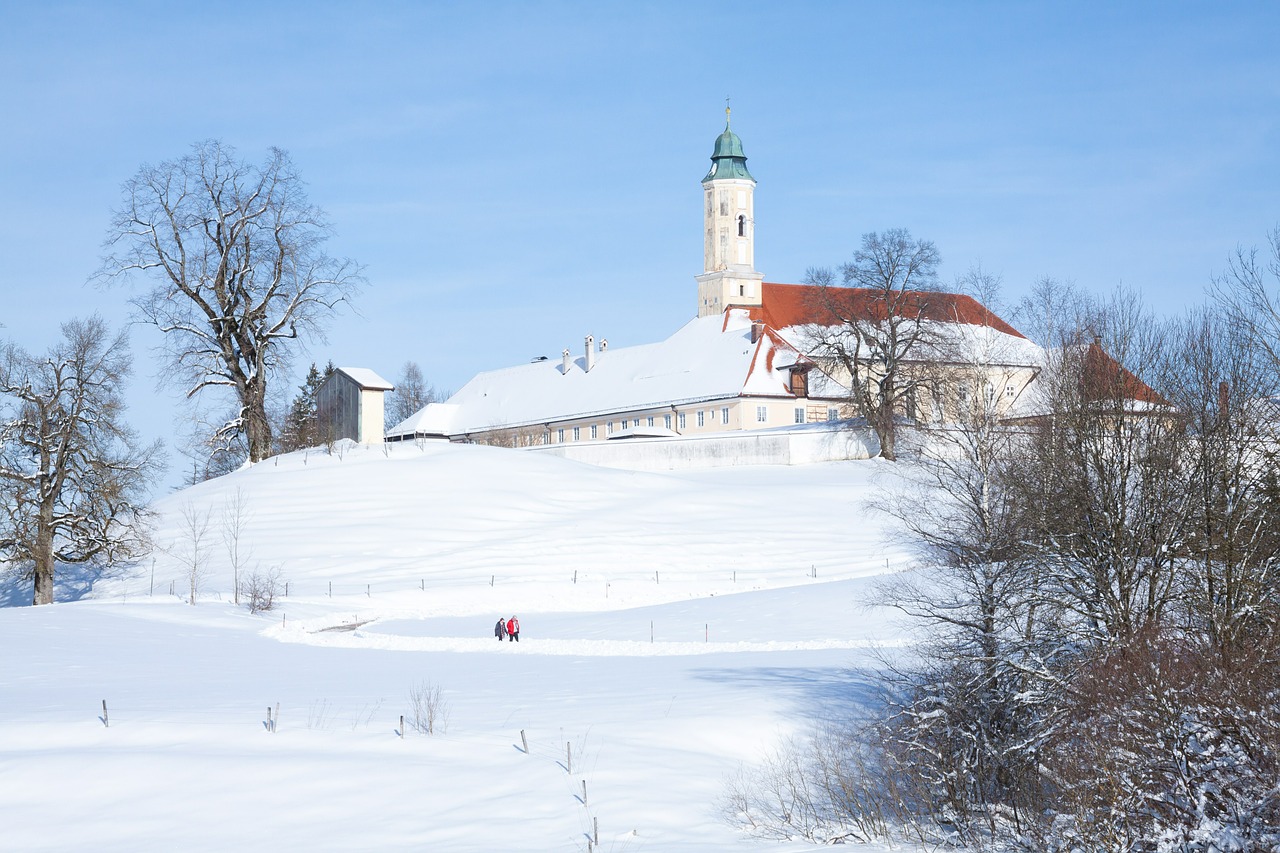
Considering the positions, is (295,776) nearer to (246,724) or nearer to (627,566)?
(246,724)

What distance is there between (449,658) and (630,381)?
5278 centimetres

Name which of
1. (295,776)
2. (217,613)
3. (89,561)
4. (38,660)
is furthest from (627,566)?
(295,776)

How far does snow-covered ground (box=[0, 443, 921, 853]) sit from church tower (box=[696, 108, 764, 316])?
38.0 m

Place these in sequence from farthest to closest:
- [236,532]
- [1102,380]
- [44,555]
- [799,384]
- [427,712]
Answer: [799,384], [236,532], [44,555], [1102,380], [427,712]

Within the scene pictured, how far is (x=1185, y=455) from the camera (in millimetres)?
23234

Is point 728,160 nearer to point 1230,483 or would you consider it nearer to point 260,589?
point 260,589

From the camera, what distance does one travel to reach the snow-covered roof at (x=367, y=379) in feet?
198

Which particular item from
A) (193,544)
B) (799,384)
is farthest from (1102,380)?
(799,384)

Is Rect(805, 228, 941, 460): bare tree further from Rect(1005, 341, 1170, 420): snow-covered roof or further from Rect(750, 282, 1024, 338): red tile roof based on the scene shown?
Rect(1005, 341, 1170, 420): snow-covered roof

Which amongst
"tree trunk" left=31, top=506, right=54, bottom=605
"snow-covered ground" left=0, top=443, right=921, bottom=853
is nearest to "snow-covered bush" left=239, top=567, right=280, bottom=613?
"snow-covered ground" left=0, top=443, right=921, bottom=853

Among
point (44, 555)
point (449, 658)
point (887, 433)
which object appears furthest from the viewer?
point (887, 433)

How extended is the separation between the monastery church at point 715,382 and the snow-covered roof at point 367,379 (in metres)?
8.77

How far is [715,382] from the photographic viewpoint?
75688 mm

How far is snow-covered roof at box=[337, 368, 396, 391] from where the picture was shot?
6034cm
